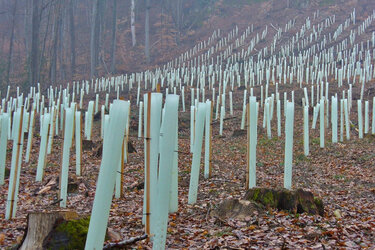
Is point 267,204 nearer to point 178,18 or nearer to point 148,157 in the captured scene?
point 148,157

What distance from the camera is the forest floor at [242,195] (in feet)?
15.5

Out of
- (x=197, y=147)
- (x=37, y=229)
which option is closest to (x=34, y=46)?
(x=197, y=147)

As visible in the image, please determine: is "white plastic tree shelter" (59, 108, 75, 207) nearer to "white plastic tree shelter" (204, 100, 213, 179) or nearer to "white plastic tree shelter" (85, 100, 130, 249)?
"white plastic tree shelter" (204, 100, 213, 179)

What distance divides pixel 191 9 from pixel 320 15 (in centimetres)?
1904

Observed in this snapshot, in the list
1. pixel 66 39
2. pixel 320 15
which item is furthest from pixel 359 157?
pixel 66 39

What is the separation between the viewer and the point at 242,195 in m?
7.15

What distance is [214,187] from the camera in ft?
26.4

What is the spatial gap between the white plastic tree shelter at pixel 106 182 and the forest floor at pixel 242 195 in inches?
45.7

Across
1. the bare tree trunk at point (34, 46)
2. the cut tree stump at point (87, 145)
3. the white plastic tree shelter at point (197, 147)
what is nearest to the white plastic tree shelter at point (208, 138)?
the white plastic tree shelter at point (197, 147)

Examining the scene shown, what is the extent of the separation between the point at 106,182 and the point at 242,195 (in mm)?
4046

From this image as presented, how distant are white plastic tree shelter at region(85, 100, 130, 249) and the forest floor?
1.16m

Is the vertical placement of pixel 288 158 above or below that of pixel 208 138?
below

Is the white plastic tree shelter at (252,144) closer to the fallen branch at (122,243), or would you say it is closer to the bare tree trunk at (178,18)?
the fallen branch at (122,243)

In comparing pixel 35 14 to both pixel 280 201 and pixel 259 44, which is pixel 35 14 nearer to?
pixel 259 44
